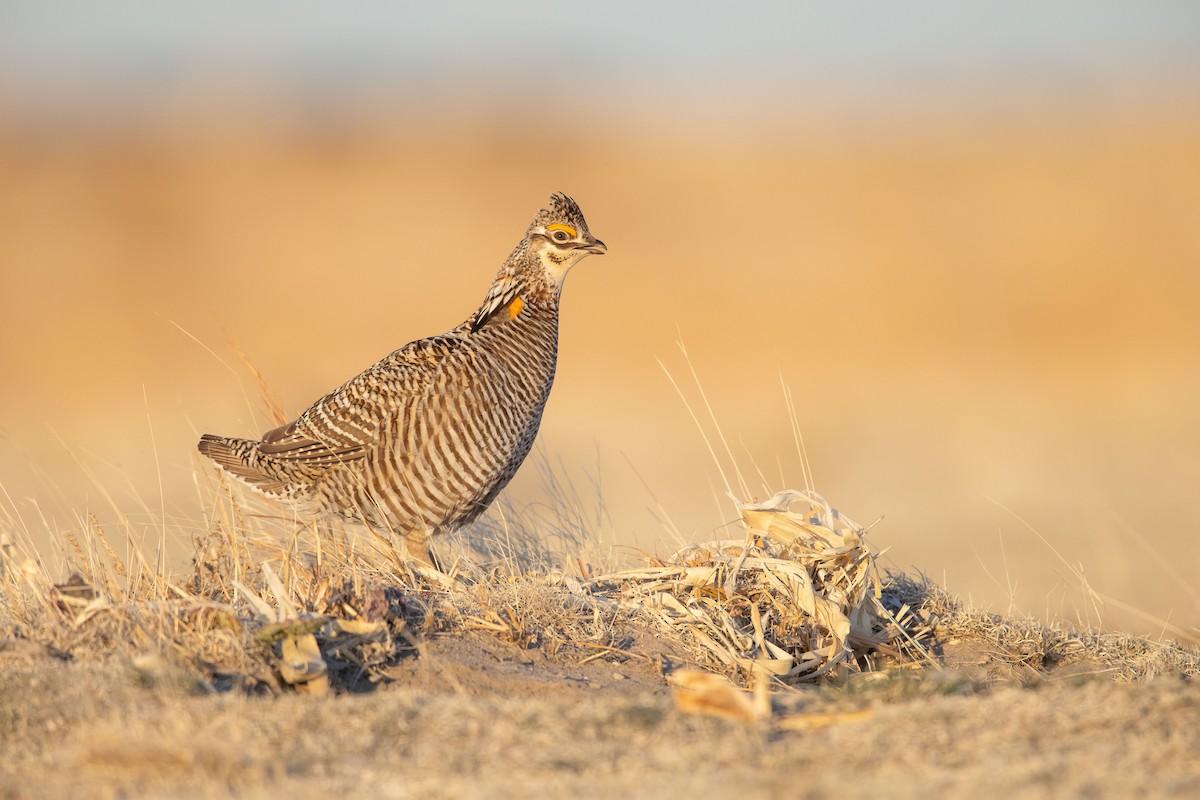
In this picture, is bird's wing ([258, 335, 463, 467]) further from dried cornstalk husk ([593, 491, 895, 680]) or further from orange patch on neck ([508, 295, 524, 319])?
dried cornstalk husk ([593, 491, 895, 680])

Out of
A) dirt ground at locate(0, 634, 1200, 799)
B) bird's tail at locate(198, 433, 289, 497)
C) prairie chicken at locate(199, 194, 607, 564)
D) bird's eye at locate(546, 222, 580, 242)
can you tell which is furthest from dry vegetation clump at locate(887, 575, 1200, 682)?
bird's tail at locate(198, 433, 289, 497)

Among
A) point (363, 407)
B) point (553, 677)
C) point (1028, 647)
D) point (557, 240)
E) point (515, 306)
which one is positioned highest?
point (557, 240)

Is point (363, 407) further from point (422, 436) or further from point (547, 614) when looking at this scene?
point (547, 614)

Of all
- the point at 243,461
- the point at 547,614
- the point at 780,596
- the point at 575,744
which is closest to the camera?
the point at 575,744

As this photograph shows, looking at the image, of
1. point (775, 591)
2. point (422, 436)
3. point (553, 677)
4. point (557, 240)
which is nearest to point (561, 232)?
point (557, 240)

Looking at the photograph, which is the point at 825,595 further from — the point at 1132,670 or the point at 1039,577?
the point at 1039,577

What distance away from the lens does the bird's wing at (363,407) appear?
5.60 meters

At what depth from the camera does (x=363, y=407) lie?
223 inches

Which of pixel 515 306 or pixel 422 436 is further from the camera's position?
pixel 515 306

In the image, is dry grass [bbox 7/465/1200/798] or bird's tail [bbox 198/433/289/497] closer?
dry grass [bbox 7/465/1200/798]

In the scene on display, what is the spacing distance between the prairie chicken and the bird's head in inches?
12.6

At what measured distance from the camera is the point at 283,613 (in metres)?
3.83

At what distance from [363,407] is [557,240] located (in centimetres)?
130

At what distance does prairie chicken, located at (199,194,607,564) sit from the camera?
554 cm
